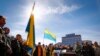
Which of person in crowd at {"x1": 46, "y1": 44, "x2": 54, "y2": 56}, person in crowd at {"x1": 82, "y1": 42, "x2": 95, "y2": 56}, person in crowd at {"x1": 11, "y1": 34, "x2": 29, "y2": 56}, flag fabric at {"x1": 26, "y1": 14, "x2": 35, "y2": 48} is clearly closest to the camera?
person in crowd at {"x1": 11, "y1": 34, "x2": 29, "y2": 56}

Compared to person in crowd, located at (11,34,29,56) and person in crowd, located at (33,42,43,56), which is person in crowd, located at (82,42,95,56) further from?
person in crowd, located at (11,34,29,56)

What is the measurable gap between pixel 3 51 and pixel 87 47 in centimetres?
1038

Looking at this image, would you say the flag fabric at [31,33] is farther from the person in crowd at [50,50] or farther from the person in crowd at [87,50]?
the person in crowd at [50,50]

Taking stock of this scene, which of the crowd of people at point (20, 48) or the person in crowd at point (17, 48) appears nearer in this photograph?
the crowd of people at point (20, 48)

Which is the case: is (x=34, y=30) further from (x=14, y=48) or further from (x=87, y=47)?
(x=87, y=47)

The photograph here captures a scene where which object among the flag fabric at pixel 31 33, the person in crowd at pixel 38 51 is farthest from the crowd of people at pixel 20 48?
the flag fabric at pixel 31 33

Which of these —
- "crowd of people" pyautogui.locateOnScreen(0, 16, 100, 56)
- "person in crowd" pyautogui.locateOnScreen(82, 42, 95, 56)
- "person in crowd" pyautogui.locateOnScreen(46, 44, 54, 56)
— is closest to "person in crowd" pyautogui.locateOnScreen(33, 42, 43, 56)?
"crowd of people" pyautogui.locateOnScreen(0, 16, 100, 56)

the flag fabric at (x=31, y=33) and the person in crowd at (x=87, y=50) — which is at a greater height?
the flag fabric at (x=31, y=33)

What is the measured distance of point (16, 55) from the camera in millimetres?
7199

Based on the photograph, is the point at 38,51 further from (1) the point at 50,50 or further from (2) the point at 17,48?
(2) the point at 17,48

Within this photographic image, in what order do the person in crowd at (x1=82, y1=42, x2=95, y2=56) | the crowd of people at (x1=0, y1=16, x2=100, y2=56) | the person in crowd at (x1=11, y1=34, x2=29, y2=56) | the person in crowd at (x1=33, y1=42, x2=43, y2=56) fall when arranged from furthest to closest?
the person in crowd at (x1=82, y1=42, x2=95, y2=56), the person in crowd at (x1=33, y1=42, x2=43, y2=56), the person in crowd at (x1=11, y1=34, x2=29, y2=56), the crowd of people at (x1=0, y1=16, x2=100, y2=56)

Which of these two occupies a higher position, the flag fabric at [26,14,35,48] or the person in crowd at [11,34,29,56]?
the flag fabric at [26,14,35,48]

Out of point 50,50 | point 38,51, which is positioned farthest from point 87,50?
point 38,51

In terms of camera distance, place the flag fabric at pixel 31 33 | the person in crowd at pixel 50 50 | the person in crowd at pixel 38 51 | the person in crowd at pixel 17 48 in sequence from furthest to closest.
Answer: the person in crowd at pixel 50 50 → the person in crowd at pixel 38 51 → the flag fabric at pixel 31 33 → the person in crowd at pixel 17 48
